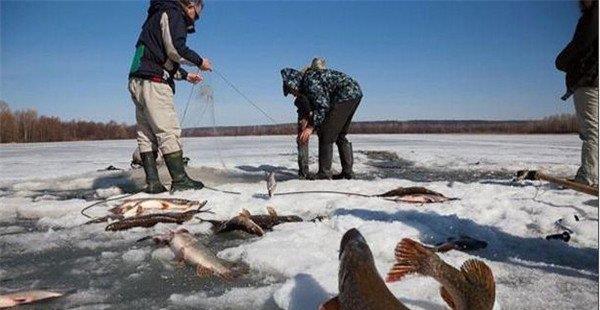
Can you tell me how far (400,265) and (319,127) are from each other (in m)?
5.86

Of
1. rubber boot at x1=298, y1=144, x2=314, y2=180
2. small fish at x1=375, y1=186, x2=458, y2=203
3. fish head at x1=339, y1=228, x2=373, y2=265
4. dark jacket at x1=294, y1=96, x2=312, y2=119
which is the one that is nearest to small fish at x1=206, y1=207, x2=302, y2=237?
small fish at x1=375, y1=186, x2=458, y2=203

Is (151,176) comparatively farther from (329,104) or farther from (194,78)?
(329,104)

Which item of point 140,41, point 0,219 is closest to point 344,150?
point 140,41

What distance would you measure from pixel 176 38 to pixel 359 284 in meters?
5.04

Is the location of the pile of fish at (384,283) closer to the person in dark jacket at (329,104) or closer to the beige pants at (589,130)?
the beige pants at (589,130)

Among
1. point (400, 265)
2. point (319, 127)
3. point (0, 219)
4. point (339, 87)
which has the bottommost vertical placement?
point (0, 219)

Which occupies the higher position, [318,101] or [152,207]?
[318,101]

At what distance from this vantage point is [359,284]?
177cm

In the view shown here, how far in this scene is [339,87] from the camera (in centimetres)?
784

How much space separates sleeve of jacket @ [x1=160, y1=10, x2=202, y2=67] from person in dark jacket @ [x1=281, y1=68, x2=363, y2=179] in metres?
2.23

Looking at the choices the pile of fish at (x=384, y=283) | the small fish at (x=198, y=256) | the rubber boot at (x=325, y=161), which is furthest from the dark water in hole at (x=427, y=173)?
the pile of fish at (x=384, y=283)

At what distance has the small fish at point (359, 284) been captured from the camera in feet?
5.58

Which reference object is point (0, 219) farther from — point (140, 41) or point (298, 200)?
point (298, 200)

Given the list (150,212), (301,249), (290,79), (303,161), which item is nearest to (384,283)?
(301,249)
